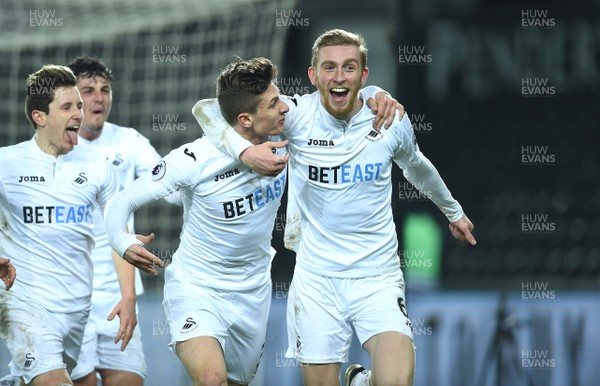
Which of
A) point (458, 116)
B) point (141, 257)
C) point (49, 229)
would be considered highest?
point (458, 116)

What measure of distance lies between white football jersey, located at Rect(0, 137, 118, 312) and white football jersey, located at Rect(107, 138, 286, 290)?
2.05 ft

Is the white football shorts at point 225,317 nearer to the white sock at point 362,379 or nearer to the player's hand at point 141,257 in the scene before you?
the player's hand at point 141,257

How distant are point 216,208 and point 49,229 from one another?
3.28ft

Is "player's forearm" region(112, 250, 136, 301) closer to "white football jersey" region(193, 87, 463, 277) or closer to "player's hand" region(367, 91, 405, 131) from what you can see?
"white football jersey" region(193, 87, 463, 277)

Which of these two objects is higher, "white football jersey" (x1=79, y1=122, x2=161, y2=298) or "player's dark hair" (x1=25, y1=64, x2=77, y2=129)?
"player's dark hair" (x1=25, y1=64, x2=77, y2=129)

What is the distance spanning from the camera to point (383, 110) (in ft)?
21.2

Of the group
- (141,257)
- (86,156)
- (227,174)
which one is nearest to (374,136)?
(227,174)

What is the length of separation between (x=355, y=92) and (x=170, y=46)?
365 cm

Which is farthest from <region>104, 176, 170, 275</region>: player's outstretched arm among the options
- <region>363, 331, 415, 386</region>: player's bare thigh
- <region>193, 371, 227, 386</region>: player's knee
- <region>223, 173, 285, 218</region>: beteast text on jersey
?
<region>363, 331, 415, 386</region>: player's bare thigh

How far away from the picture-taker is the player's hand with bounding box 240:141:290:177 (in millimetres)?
6098

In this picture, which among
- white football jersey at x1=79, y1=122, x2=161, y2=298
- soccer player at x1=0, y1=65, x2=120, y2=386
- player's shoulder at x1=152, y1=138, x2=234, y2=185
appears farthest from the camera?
white football jersey at x1=79, y1=122, x2=161, y2=298

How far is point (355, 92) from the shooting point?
6.44 metres

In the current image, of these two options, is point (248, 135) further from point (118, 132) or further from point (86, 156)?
point (118, 132)

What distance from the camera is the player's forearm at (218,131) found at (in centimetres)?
627
